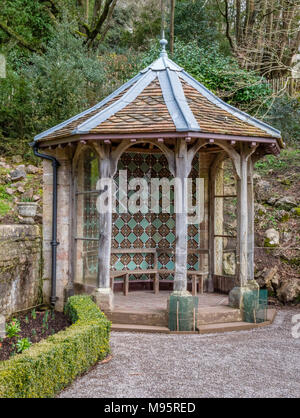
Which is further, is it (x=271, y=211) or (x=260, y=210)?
(x=271, y=211)

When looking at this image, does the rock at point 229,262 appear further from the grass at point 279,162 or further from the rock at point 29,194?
the rock at point 29,194

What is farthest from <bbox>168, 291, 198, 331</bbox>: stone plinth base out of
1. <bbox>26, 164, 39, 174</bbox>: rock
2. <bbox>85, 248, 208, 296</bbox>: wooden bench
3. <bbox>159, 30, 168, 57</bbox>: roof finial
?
<bbox>26, 164, 39, 174</bbox>: rock

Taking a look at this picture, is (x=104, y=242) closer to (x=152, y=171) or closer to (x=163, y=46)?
(x=152, y=171)

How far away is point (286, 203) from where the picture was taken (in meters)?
10.7

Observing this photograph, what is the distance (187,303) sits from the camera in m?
6.55

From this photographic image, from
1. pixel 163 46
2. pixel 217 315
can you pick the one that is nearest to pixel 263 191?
pixel 163 46

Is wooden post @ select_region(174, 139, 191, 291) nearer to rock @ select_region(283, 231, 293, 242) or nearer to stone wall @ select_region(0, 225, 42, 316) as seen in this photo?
stone wall @ select_region(0, 225, 42, 316)

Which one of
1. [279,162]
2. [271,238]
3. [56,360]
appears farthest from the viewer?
[279,162]

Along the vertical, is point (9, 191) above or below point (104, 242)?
above

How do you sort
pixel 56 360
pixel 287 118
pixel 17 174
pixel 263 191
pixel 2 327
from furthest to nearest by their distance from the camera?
1. pixel 287 118
2. pixel 263 191
3. pixel 17 174
4. pixel 2 327
5. pixel 56 360

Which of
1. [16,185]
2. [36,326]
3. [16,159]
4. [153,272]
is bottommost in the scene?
[36,326]

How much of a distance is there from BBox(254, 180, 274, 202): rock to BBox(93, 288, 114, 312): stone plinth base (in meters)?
5.63

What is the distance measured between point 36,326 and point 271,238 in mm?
5360
